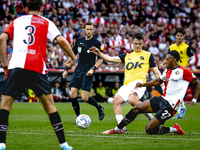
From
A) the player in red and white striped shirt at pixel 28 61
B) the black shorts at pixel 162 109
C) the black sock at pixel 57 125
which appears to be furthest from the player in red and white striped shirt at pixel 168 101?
the player in red and white striped shirt at pixel 28 61

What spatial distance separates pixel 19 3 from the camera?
68.4ft

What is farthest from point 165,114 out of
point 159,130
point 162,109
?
point 159,130

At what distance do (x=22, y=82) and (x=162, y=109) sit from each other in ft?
10.3

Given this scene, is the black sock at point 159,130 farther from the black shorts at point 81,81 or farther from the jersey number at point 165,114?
the black shorts at point 81,81

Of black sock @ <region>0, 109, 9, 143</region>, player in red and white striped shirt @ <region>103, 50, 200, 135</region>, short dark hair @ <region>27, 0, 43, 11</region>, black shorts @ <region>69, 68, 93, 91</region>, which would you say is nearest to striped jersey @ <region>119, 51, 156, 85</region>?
player in red and white striped shirt @ <region>103, 50, 200, 135</region>

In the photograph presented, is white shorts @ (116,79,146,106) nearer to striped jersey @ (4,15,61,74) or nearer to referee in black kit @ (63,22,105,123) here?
referee in black kit @ (63,22,105,123)

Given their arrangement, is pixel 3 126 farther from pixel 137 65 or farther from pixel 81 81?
pixel 81 81

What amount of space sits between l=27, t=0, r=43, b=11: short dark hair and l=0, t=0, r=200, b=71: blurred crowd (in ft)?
40.8

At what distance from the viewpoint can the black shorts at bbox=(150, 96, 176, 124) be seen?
638 cm

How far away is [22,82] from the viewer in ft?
14.6

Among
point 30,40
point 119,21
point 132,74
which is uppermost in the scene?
point 119,21

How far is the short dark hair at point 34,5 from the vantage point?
14.9ft

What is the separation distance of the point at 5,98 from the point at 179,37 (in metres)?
7.24

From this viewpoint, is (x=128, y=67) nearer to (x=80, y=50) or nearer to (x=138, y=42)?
(x=138, y=42)
